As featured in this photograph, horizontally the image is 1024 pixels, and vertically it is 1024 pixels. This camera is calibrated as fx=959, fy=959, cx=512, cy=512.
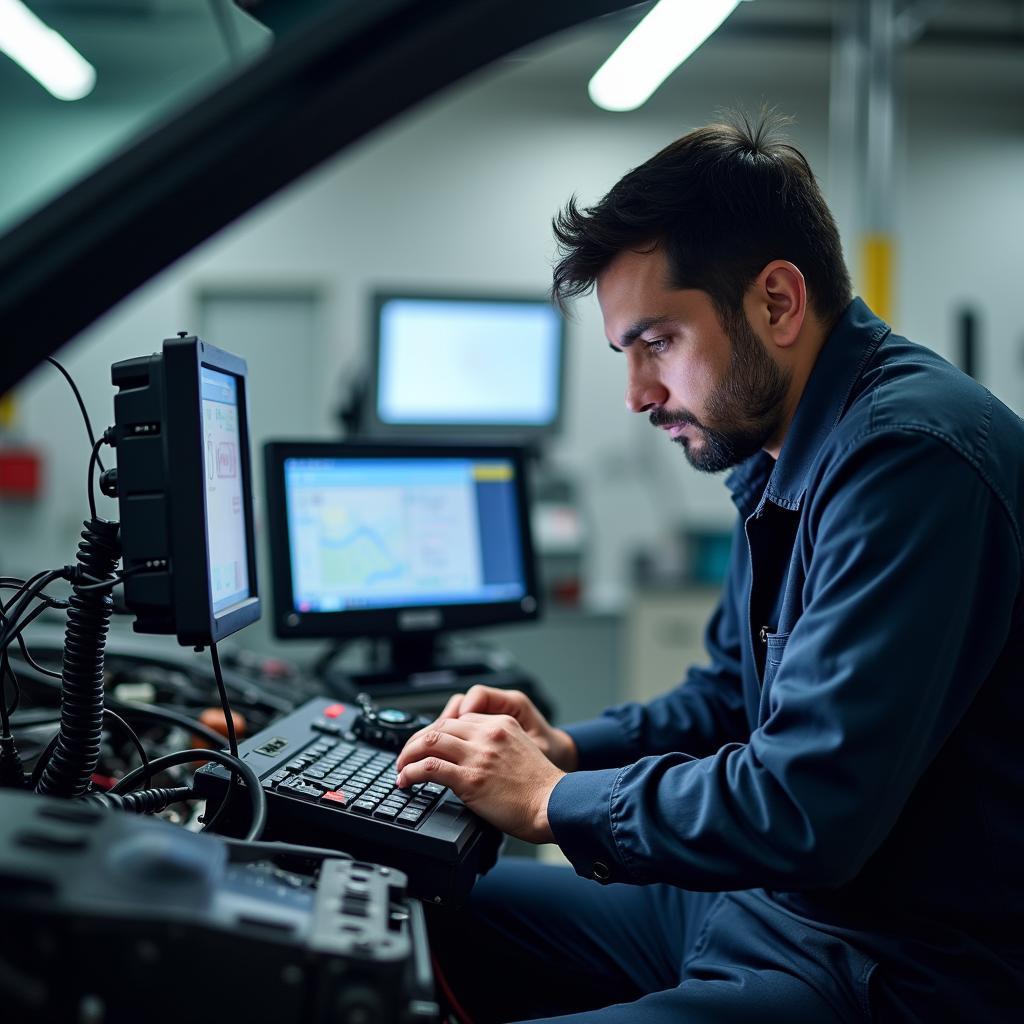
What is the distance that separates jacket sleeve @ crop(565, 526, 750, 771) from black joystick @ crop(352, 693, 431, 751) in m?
0.22

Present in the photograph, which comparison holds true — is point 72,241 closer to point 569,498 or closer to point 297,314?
point 569,498

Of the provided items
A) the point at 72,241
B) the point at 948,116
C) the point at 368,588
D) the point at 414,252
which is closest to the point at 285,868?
the point at 72,241

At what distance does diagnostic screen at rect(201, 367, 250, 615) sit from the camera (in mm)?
821

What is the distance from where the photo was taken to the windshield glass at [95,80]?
11.9 feet

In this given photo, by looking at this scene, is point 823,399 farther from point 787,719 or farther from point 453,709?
point 453,709

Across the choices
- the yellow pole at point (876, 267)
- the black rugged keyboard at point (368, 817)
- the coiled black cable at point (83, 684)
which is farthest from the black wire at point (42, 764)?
the yellow pole at point (876, 267)

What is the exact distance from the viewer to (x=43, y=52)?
326 cm

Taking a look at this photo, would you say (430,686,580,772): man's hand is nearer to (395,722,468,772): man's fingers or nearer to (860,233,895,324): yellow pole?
(395,722,468,772): man's fingers

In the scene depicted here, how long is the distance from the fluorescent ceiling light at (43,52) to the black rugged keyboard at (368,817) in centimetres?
285

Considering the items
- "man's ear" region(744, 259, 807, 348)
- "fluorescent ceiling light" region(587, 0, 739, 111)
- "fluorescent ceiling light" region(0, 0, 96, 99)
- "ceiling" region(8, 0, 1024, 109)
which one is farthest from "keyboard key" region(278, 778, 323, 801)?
"ceiling" region(8, 0, 1024, 109)

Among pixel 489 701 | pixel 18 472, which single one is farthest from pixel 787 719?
pixel 18 472

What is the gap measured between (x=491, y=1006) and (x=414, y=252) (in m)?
3.88

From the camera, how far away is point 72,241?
1.67ft

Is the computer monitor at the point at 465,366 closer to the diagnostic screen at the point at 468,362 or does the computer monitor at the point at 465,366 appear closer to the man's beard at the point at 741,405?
the diagnostic screen at the point at 468,362
